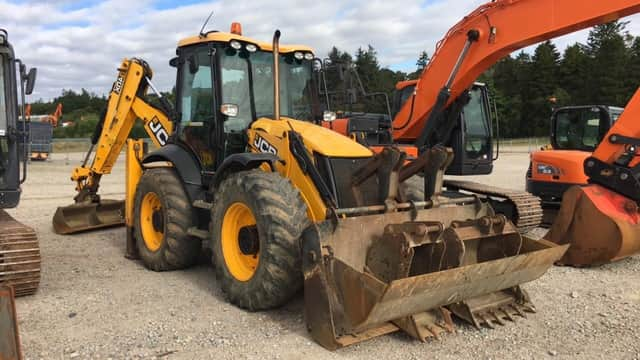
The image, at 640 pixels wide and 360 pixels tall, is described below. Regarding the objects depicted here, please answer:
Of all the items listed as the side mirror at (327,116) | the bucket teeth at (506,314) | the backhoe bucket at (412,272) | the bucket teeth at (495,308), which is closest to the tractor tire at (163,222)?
the side mirror at (327,116)

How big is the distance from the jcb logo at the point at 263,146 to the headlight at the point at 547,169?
4918 millimetres

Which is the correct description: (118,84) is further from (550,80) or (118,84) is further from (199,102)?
(550,80)

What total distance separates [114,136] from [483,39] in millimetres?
5506

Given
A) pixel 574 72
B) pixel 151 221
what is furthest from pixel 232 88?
pixel 574 72

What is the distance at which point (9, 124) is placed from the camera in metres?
5.30

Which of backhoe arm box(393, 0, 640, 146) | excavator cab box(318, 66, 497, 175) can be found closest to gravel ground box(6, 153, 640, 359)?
backhoe arm box(393, 0, 640, 146)

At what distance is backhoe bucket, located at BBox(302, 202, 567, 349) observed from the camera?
395cm

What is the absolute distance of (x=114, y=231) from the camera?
8.91 meters

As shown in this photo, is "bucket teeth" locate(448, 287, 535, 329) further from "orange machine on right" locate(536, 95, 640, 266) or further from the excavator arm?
the excavator arm

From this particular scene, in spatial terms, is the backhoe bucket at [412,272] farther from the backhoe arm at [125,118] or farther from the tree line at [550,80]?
the tree line at [550,80]

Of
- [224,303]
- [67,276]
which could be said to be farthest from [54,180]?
[224,303]

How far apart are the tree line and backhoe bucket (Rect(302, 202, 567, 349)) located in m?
54.4

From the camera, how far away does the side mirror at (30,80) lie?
5.39m

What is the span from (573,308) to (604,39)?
6898 centimetres
